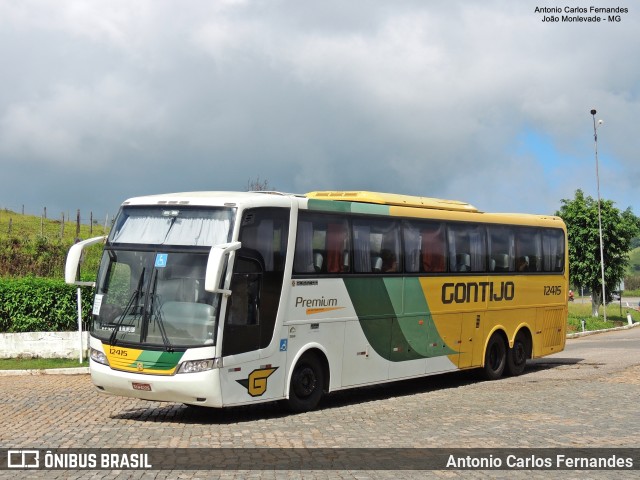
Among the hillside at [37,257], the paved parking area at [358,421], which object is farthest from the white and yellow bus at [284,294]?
the hillside at [37,257]

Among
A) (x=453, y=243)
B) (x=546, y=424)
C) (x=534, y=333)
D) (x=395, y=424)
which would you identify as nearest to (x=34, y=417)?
(x=395, y=424)

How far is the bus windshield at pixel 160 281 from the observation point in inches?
539

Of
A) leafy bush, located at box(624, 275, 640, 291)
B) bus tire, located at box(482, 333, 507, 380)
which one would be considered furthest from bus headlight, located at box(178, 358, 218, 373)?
leafy bush, located at box(624, 275, 640, 291)

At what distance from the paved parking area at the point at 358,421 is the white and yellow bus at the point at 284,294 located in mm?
625

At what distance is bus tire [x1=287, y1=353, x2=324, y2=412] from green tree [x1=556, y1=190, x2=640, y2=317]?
55717mm

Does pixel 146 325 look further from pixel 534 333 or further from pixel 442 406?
pixel 534 333

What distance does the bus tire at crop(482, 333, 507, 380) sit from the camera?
2108cm

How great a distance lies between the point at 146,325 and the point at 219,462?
381cm

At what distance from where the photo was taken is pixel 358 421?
1420 cm

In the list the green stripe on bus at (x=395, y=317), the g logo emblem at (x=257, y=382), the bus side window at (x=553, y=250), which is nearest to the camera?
the g logo emblem at (x=257, y=382)

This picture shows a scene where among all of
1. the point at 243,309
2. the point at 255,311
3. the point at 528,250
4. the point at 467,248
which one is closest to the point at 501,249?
the point at 528,250

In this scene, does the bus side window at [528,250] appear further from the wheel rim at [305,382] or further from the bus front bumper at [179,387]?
the bus front bumper at [179,387]

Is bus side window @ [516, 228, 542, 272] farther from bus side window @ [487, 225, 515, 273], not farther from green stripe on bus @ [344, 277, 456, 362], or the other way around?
green stripe on bus @ [344, 277, 456, 362]

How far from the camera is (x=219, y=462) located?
415 inches
